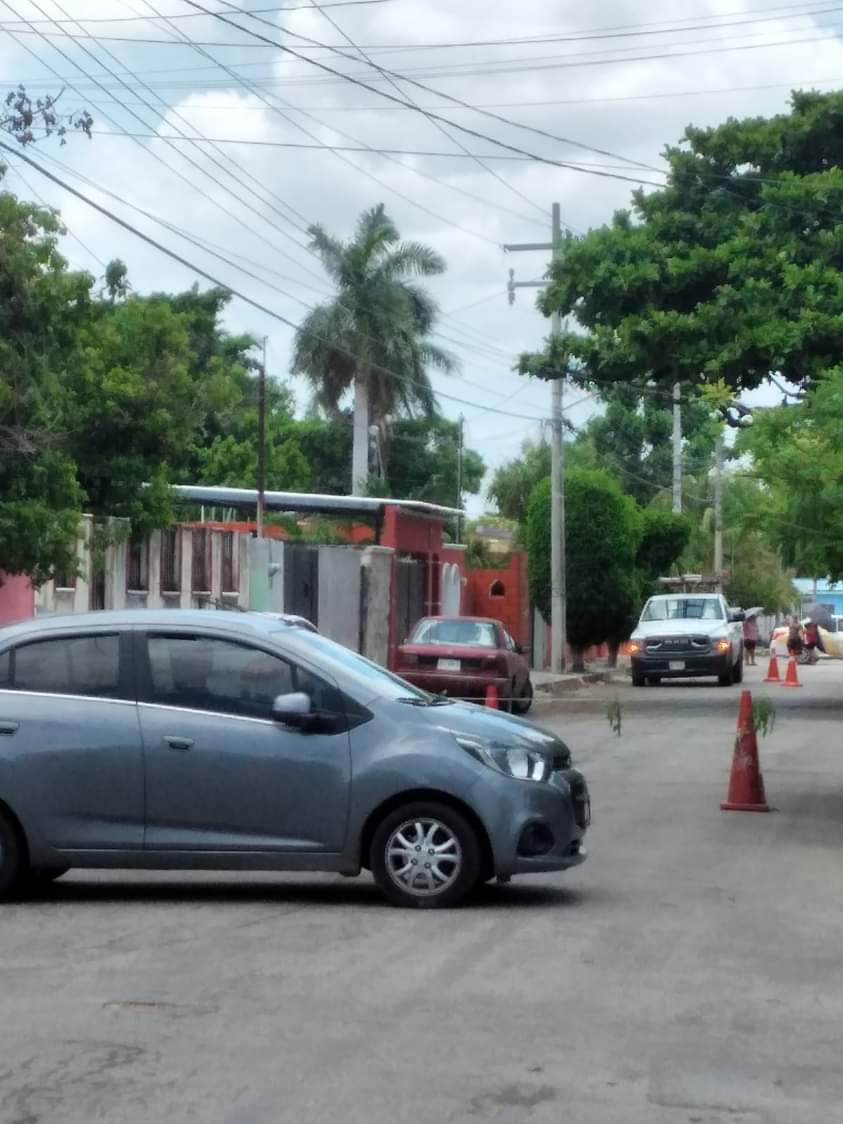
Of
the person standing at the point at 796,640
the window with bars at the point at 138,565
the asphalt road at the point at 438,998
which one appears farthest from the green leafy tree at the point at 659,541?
the asphalt road at the point at 438,998

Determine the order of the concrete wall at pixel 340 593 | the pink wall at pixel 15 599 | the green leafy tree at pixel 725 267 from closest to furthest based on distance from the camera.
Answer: the green leafy tree at pixel 725 267, the pink wall at pixel 15 599, the concrete wall at pixel 340 593

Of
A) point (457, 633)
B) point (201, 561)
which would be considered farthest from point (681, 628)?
point (457, 633)

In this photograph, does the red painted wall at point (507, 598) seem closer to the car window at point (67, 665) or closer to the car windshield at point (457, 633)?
the car windshield at point (457, 633)

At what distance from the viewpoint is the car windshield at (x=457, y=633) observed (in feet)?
92.2

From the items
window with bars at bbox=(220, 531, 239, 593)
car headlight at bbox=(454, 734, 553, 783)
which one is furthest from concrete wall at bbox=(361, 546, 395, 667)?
car headlight at bbox=(454, 734, 553, 783)

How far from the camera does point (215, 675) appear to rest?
1095 cm

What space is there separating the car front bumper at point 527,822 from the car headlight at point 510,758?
2.3 inches

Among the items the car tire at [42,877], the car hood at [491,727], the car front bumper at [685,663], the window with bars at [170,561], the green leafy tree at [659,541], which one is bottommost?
the car tire at [42,877]

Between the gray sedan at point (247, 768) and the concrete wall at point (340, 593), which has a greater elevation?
the concrete wall at point (340, 593)

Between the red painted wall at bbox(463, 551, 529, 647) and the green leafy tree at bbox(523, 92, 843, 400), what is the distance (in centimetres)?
2140

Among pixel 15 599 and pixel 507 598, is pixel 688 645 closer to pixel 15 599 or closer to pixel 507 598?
pixel 507 598

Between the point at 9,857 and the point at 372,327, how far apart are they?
166 feet

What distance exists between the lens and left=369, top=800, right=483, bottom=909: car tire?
35.0 ft

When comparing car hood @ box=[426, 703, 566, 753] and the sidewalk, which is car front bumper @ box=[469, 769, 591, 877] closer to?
car hood @ box=[426, 703, 566, 753]
